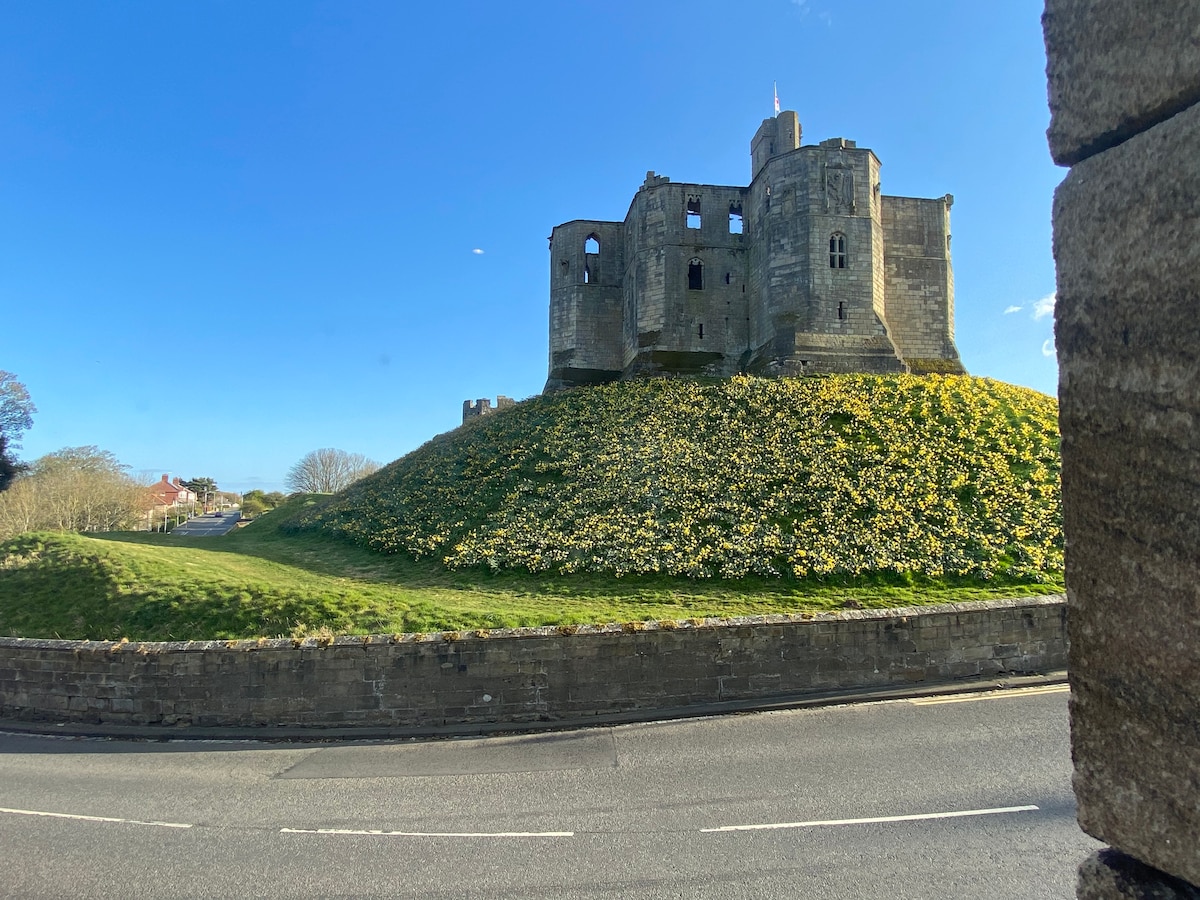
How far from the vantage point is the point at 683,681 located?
34.5ft

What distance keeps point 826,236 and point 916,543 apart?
1983 centimetres

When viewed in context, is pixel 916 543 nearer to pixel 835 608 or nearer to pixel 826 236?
pixel 835 608

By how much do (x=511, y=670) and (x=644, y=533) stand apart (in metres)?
8.16

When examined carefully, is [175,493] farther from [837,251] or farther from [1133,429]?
[1133,429]

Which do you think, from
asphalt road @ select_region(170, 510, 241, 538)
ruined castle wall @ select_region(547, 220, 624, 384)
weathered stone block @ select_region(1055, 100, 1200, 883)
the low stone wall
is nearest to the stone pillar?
weathered stone block @ select_region(1055, 100, 1200, 883)

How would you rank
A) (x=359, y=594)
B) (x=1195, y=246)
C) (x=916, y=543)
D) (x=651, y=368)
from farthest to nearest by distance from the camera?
(x=651, y=368) → (x=916, y=543) → (x=359, y=594) → (x=1195, y=246)

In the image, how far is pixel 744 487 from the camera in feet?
66.0

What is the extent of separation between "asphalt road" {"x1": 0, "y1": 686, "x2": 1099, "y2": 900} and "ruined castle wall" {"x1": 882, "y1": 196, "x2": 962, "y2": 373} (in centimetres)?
2768

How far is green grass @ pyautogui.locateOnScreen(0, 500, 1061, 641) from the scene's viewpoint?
1288 cm

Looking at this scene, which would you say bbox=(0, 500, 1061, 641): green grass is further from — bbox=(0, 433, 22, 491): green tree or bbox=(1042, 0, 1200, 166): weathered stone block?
bbox=(0, 433, 22, 491): green tree

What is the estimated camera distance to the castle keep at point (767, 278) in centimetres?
3150

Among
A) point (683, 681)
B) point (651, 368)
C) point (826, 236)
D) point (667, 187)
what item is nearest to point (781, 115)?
point (667, 187)

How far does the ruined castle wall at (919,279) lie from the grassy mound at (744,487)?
18.3ft

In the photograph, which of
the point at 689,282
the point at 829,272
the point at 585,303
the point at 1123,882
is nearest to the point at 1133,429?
the point at 1123,882
